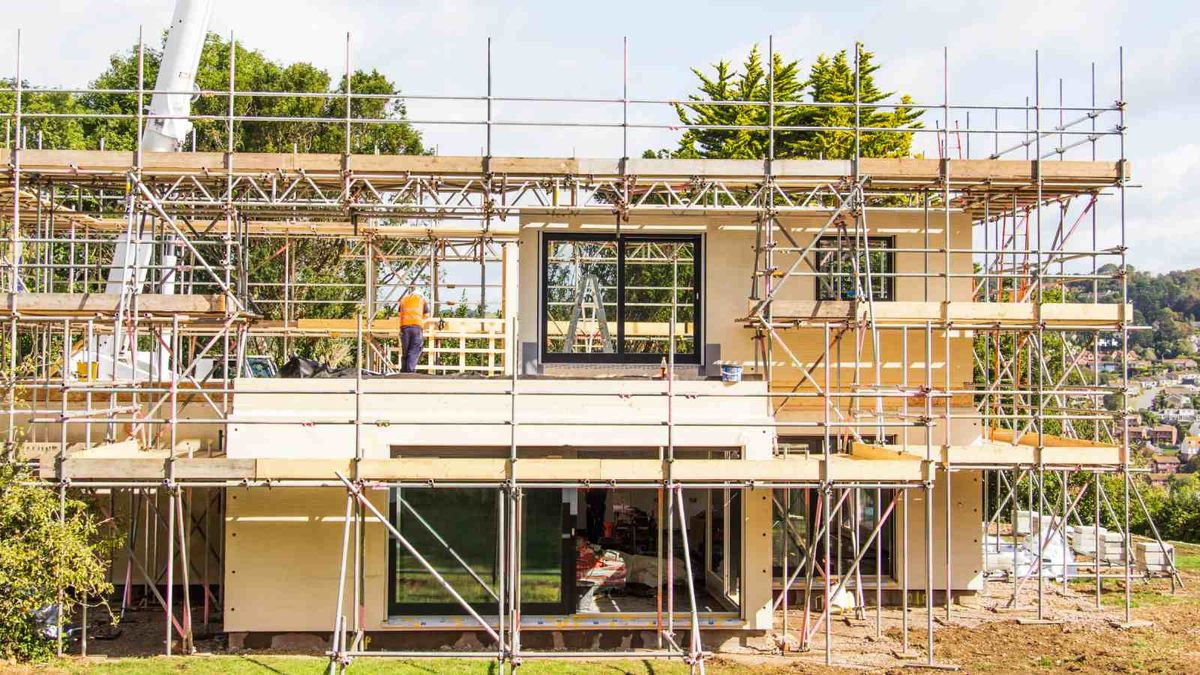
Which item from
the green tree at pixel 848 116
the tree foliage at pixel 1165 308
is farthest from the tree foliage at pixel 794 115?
the tree foliage at pixel 1165 308

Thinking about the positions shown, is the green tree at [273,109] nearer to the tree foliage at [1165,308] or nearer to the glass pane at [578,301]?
the glass pane at [578,301]

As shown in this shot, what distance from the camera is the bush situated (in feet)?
45.1

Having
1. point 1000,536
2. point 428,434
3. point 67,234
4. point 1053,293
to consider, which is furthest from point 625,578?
point 1053,293

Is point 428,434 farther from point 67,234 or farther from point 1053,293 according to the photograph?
point 1053,293

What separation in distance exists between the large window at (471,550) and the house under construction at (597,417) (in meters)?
0.04

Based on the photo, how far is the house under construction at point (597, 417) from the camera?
15.2 metres

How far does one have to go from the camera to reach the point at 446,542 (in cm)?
1572

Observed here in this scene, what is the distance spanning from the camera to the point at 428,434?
15.6 metres

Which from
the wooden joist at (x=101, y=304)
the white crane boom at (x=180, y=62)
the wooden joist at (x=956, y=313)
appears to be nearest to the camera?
the wooden joist at (x=101, y=304)

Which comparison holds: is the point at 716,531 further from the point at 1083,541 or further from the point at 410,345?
the point at 1083,541

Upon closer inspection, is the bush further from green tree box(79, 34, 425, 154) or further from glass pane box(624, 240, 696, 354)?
green tree box(79, 34, 425, 154)

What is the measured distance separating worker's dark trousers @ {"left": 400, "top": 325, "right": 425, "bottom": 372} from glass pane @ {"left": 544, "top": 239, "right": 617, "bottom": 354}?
2.09 metres

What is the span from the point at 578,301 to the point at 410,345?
2.80 metres

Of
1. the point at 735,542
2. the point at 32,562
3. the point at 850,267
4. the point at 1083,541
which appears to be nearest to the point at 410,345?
the point at 735,542
